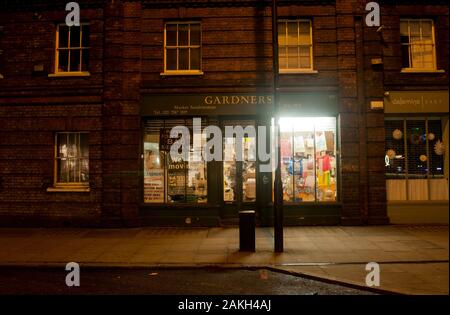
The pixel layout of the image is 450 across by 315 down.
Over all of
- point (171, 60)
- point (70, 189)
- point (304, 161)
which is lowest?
point (70, 189)

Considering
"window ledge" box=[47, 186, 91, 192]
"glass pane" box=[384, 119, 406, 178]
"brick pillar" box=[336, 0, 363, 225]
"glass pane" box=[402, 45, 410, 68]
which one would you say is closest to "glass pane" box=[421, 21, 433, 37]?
"glass pane" box=[402, 45, 410, 68]

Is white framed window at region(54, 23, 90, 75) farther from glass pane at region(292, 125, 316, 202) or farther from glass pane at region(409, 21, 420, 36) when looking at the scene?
glass pane at region(409, 21, 420, 36)

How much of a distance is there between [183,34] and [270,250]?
7653 millimetres

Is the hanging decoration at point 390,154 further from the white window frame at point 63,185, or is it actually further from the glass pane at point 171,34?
the white window frame at point 63,185

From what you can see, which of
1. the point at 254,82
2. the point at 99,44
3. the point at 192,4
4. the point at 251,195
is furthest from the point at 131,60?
the point at 251,195

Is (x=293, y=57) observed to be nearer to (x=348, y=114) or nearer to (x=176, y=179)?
(x=348, y=114)

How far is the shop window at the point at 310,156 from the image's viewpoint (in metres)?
13.6

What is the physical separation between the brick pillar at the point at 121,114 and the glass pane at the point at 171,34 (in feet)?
3.04

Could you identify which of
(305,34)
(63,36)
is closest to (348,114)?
(305,34)

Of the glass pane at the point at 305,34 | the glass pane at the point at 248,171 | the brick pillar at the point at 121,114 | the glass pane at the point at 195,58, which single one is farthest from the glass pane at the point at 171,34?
the glass pane at the point at 305,34

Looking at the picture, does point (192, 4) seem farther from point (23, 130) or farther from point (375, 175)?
point (375, 175)

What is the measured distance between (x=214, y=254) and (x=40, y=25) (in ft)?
31.5

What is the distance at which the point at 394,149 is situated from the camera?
1346 cm

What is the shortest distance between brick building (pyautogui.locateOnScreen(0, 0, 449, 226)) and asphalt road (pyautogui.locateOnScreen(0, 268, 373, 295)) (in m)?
4.89
